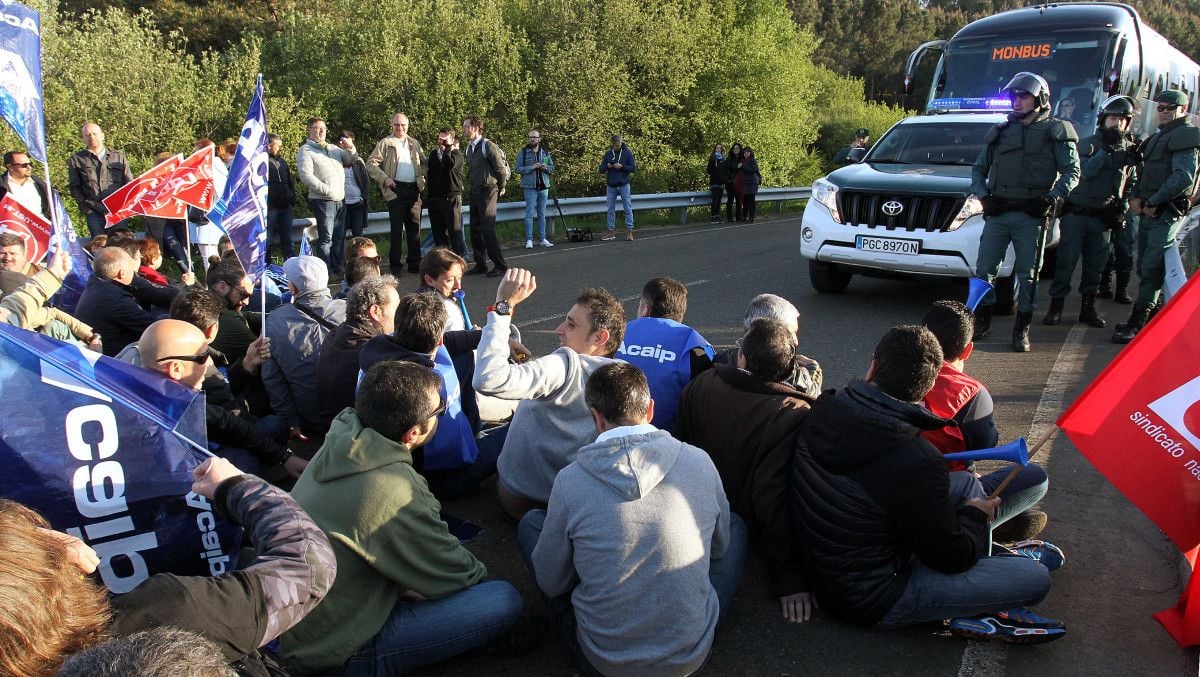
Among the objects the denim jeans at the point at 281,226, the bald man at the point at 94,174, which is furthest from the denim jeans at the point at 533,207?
the bald man at the point at 94,174

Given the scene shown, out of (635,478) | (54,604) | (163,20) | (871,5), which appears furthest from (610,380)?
(871,5)

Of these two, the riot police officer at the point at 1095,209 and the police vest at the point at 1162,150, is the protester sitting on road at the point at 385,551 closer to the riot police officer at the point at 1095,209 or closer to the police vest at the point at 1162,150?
the riot police officer at the point at 1095,209

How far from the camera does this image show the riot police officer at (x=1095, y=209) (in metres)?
7.79

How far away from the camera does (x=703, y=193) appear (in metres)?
19.5

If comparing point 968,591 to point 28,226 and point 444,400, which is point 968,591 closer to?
point 444,400

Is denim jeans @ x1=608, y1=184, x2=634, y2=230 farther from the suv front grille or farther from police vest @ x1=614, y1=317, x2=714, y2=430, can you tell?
police vest @ x1=614, y1=317, x2=714, y2=430

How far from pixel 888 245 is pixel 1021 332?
1594 mm

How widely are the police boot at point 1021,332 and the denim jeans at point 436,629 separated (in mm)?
5649

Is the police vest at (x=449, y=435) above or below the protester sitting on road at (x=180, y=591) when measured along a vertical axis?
below

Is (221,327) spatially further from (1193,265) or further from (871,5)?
(871,5)

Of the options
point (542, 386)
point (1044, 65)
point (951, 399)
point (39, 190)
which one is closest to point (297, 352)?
point (542, 386)

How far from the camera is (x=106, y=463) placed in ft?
8.45

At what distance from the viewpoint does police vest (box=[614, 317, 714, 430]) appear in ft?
14.3

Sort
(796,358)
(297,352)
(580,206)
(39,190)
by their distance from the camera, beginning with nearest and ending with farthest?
(796,358) < (297,352) < (39,190) < (580,206)
